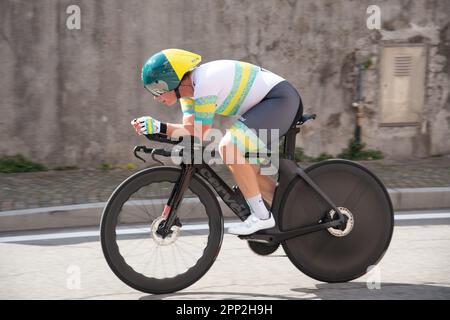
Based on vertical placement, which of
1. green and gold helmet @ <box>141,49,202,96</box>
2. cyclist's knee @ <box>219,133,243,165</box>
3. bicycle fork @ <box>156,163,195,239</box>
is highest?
green and gold helmet @ <box>141,49,202,96</box>

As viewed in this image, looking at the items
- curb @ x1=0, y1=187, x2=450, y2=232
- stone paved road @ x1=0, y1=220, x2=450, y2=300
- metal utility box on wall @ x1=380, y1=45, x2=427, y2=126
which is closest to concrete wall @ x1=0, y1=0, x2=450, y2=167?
metal utility box on wall @ x1=380, y1=45, x2=427, y2=126

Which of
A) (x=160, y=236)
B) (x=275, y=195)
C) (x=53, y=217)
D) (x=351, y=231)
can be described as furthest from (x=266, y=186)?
(x=53, y=217)

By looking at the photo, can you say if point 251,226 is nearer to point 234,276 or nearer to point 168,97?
point 234,276

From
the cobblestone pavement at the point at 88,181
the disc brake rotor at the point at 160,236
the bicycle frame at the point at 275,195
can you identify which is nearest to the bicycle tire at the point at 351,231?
the bicycle frame at the point at 275,195

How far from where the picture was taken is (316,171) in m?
4.89

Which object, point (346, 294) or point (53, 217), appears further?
point (53, 217)

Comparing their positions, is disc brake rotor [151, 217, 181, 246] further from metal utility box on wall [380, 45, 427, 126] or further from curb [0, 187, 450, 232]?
metal utility box on wall [380, 45, 427, 126]

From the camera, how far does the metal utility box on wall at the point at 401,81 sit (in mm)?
8867

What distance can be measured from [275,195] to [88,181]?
354 cm

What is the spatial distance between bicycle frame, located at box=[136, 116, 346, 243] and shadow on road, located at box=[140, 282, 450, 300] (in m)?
0.35

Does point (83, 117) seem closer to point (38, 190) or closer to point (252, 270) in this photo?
point (38, 190)

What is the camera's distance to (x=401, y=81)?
8.88 m

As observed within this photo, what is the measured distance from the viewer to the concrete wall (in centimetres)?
820
